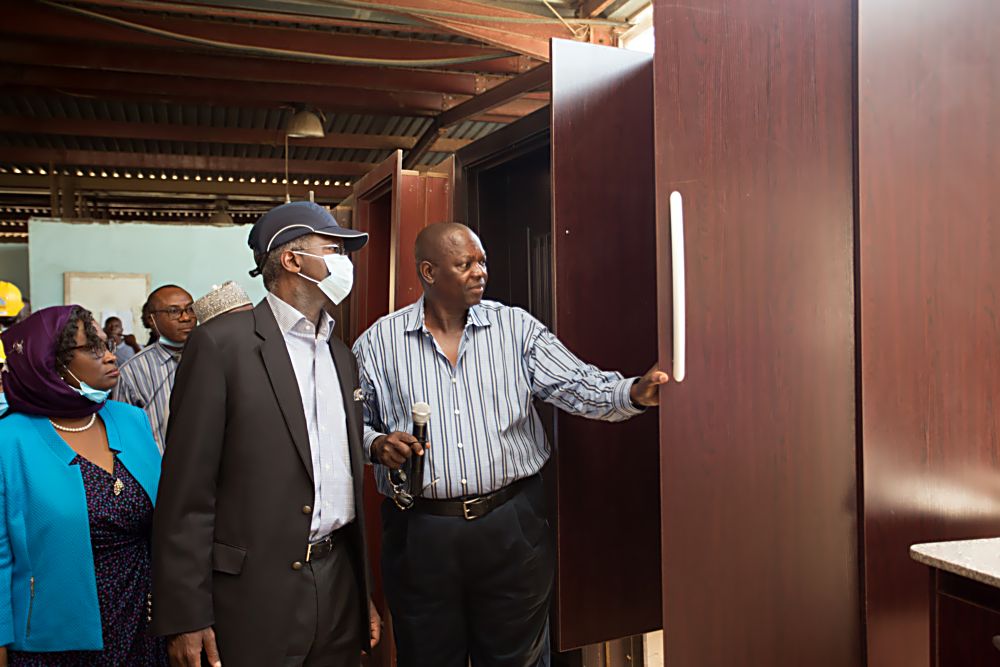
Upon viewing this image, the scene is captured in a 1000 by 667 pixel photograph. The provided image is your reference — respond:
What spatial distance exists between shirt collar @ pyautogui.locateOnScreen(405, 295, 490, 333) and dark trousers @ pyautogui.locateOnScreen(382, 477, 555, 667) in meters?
0.52

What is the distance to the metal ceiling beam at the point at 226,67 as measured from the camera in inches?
245

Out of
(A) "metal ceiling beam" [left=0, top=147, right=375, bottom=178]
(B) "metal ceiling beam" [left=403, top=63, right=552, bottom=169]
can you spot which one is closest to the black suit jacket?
(B) "metal ceiling beam" [left=403, top=63, right=552, bottom=169]

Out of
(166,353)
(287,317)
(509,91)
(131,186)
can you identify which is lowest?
(166,353)

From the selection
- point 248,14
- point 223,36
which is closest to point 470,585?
point 248,14

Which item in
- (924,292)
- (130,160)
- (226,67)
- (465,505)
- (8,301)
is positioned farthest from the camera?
(130,160)

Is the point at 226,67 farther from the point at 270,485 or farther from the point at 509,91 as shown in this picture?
the point at 270,485

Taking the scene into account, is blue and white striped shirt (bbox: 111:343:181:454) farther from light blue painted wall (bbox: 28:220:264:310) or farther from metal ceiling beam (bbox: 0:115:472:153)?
light blue painted wall (bbox: 28:220:264:310)

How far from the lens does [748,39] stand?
2127 mm

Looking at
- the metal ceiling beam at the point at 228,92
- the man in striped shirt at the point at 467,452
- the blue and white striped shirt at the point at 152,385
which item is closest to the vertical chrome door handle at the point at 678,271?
the man in striped shirt at the point at 467,452

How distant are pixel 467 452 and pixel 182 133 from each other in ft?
23.6

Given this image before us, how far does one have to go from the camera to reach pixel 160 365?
12.6 ft

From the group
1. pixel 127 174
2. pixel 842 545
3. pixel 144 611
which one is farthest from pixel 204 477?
pixel 127 174

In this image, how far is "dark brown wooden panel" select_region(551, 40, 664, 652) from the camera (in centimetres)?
270

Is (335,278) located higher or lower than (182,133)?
lower
